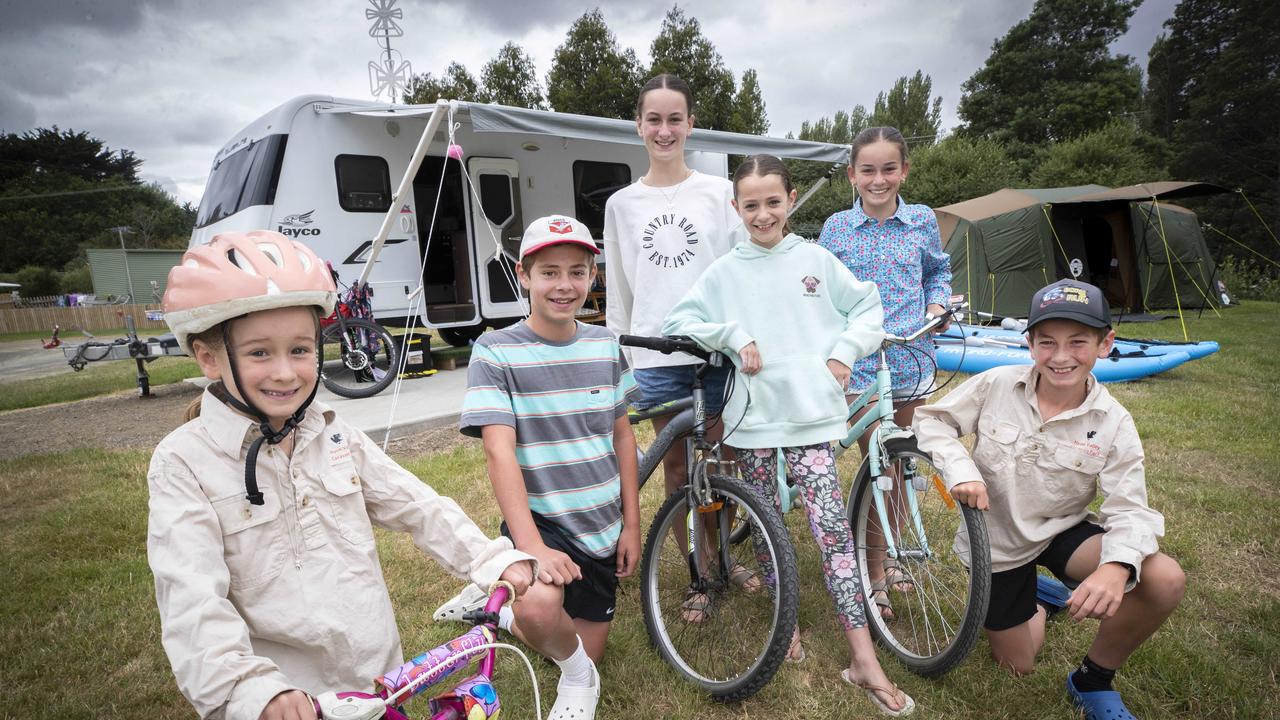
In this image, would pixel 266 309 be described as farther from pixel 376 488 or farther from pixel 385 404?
pixel 385 404

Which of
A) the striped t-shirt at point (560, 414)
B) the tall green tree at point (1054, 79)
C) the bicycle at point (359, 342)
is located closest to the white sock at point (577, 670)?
the striped t-shirt at point (560, 414)

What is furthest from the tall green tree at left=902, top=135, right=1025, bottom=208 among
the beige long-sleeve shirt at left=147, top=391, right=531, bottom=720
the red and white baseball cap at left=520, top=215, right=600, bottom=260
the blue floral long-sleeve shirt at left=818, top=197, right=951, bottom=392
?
the beige long-sleeve shirt at left=147, top=391, right=531, bottom=720

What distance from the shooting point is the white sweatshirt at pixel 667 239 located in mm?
2713

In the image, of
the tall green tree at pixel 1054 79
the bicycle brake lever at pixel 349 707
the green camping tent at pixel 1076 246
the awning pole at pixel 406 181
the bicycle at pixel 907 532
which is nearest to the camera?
the bicycle brake lever at pixel 349 707

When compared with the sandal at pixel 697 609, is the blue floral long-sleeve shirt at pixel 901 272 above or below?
above

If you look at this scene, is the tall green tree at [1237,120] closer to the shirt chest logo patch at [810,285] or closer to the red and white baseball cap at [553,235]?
the shirt chest logo patch at [810,285]

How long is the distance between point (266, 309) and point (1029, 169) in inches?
1269

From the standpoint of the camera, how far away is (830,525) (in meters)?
2.29

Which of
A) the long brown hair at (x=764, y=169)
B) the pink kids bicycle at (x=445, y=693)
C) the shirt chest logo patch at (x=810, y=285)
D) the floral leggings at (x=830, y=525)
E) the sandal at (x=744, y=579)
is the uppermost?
the long brown hair at (x=764, y=169)

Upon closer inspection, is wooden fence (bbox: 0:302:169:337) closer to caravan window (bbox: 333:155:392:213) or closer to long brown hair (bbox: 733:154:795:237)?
caravan window (bbox: 333:155:392:213)

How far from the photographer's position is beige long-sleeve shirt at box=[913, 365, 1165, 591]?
2076 mm

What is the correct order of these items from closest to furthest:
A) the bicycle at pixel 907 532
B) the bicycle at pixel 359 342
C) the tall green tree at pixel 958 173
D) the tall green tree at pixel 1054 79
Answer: the bicycle at pixel 907 532 → the bicycle at pixel 359 342 → the tall green tree at pixel 958 173 → the tall green tree at pixel 1054 79

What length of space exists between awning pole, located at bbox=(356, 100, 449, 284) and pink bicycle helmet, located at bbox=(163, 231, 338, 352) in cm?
514

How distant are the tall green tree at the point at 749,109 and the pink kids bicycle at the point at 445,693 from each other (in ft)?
84.2
